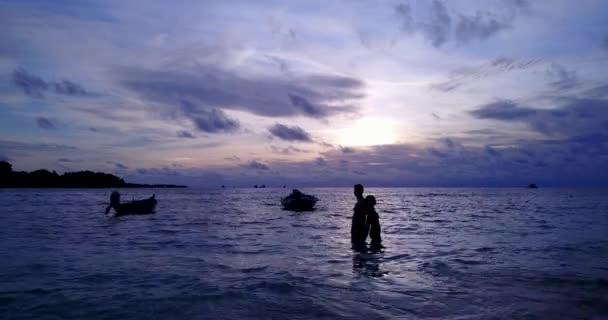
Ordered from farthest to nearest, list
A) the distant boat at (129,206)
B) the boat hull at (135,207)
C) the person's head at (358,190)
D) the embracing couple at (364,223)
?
the boat hull at (135,207)
the distant boat at (129,206)
the embracing couple at (364,223)
the person's head at (358,190)

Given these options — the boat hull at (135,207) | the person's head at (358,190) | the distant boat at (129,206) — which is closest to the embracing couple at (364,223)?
the person's head at (358,190)

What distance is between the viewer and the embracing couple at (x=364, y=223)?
58.1 ft

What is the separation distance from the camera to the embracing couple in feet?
58.1

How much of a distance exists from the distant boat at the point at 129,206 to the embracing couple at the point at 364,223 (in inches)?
1095

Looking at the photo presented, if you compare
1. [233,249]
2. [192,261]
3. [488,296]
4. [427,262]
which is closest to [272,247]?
[233,249]

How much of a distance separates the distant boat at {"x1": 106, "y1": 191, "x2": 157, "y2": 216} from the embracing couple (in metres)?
27.8

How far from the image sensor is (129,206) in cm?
4062

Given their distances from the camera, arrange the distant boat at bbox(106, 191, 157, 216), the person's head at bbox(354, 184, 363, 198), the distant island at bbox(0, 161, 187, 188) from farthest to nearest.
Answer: the distant island at bbox(0, 161, 187, 188), the distant boat at bbox(106, 191, 157, 216), the person's head at bbox(354, 184, 363, 198)

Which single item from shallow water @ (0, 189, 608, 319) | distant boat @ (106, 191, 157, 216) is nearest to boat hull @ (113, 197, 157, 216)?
distant boat @ (106, 191, 157, 216)

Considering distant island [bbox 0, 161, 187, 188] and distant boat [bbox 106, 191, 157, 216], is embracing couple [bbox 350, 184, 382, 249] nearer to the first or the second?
distant boat [bbox 106, 191, 157, 216]

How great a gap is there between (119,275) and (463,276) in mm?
9735

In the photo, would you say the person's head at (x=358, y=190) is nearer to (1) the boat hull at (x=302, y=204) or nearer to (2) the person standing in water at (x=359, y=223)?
(2) the person standing in water at (x=359, y=223)

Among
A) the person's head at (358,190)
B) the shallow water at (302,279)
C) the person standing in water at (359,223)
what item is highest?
the person's head at (358,190)

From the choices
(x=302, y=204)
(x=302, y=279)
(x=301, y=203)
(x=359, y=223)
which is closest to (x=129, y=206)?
(x=301, y=203)
